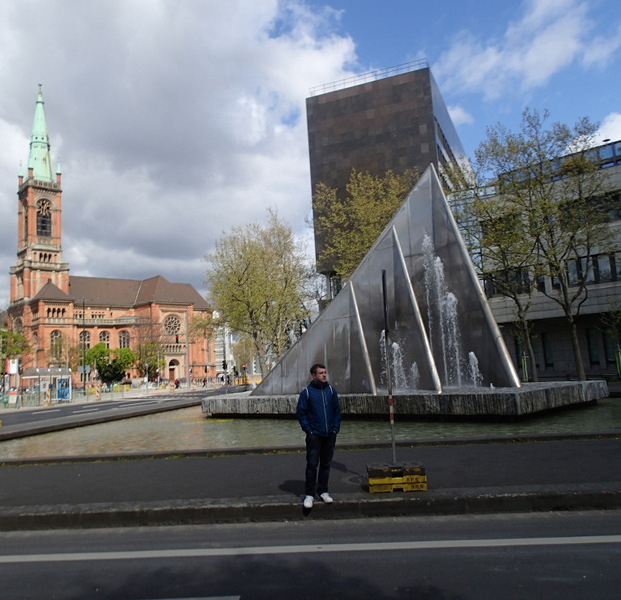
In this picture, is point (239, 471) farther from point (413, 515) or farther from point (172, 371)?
point (172, 371)

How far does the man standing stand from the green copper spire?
122984 mm

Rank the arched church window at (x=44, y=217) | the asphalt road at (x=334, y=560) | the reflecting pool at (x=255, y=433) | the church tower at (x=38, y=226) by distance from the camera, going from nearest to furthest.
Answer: the asphalt road at (x=334, y=560) < the reflecting pool at (x=255, y=433) < the church tower at (x=38, y=226) < the arched church window at (x=44, y=217)

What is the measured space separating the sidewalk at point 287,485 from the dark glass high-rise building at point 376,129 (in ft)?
116

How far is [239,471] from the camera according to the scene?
27.0ft

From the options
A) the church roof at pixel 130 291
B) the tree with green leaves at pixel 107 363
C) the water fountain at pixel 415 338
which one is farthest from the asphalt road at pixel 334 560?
the church roof at pixel 130 291

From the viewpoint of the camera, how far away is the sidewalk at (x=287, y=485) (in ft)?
19.7

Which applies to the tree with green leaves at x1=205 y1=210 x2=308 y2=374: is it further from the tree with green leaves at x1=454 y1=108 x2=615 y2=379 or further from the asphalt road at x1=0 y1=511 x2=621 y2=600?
the asphalt road at x1=0 y1=511 x2=621 y2=600

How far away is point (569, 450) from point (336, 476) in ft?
13.7

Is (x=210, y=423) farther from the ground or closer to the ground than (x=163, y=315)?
closer to the ground

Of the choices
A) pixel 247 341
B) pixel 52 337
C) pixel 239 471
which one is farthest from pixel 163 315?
pixel 239 471

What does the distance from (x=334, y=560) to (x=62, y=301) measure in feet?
365

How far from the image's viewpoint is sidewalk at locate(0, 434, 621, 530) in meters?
A: 6.01

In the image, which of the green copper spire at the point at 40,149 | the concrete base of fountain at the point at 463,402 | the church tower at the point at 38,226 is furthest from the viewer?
the green copper spire at the point at 40,149

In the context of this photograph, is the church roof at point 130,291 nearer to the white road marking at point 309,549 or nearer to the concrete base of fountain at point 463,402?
Result: the concrete base of fountain at point 463,402
